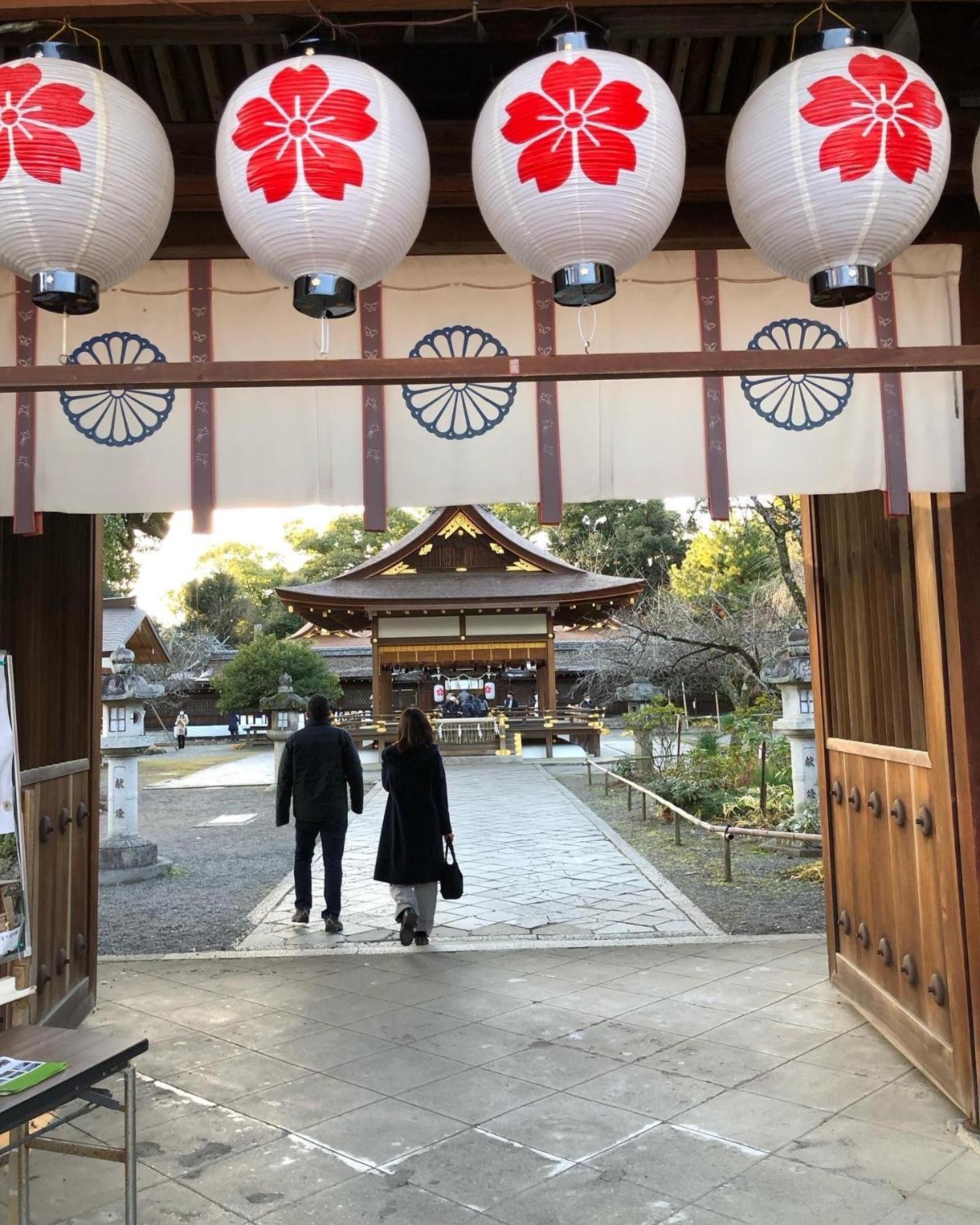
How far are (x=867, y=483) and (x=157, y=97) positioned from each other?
108 inches

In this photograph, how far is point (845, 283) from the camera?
2180mm

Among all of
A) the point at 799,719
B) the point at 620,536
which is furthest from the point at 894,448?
the point at 620,536

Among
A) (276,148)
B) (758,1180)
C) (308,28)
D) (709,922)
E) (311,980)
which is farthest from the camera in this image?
(709,922)

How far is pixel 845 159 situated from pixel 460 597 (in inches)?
797

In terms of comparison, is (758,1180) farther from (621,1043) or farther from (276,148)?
(276,148)

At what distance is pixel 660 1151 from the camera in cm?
302

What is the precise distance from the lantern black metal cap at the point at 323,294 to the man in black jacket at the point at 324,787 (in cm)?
429

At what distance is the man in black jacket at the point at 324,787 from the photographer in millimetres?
6281

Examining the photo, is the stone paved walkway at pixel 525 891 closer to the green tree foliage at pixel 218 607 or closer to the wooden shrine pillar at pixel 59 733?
the wooden shrine pillar at pixel 59 733

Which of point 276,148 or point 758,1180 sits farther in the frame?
point 758,1180

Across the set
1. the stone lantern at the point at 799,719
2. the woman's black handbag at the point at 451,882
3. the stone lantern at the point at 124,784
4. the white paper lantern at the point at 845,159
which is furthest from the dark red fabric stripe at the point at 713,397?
the stone lantern at the point at 124,784

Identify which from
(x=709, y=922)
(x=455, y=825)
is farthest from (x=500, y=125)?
(x=455, y=825)

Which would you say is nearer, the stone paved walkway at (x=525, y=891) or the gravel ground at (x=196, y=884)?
the stone paved walkway at (x=525, y=891)

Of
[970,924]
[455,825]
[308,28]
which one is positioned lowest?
[455,825]
